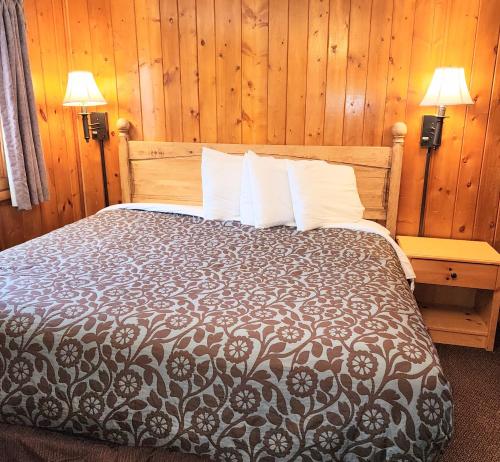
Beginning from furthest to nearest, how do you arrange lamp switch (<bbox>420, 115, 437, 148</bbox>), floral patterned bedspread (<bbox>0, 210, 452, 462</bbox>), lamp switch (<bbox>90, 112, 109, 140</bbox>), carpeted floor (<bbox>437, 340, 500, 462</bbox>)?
lamp switch (<bbox>90, 112, 109, 140</bbox>) → lamp switch (<bbox>420, 115, 437, 148</bbox>) → carpeted floor (<bbox>437, 340, 500, 462</bbox>) → floral patterned bedspread (<bbox>0, 210, 452, 462</bbox>)

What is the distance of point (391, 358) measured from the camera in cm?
111

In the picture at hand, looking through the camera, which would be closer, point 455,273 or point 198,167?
point 455,273

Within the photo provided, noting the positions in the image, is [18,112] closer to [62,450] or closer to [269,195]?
[269,195]

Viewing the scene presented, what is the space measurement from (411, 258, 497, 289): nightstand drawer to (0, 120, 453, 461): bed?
0.74 meters

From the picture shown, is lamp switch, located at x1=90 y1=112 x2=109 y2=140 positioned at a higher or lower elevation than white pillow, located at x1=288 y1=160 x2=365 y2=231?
higher

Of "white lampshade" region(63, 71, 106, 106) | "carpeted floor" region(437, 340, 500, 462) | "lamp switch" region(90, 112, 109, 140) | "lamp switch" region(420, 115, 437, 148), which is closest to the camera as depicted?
"carpeted floor" region(437, 340, 500, 462)

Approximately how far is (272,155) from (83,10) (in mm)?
1622

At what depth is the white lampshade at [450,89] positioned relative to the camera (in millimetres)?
2270

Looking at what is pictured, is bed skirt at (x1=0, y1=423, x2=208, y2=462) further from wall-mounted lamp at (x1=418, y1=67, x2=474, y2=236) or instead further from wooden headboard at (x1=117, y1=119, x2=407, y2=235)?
wall-mounted lamp at (x1=418, y1=67, x2=474, y2=236)

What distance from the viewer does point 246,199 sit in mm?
2438

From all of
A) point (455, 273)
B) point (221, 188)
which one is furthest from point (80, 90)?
point (455, 273)

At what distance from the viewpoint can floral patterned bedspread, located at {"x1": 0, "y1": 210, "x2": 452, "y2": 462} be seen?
3.54ft

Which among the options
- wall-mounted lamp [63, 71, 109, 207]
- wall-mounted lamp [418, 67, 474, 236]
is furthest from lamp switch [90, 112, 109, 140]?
wall-mounted lamp [418, 67, 474, 236]

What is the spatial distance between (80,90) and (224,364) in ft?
7.37
